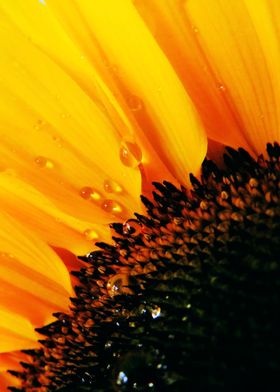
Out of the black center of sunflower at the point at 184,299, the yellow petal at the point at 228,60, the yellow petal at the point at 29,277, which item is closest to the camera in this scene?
the black center of sunflower at the point at 184,299

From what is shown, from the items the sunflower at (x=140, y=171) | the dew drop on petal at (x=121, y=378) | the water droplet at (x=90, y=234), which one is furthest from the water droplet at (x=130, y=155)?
the dew drop on petal at (x=121, y=378)

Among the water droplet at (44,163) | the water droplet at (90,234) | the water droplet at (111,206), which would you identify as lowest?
the water droplet at (90,234)

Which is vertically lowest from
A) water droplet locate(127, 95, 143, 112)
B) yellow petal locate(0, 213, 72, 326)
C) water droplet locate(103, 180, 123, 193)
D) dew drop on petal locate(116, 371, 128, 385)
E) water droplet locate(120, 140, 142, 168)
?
dew drop on petal locate(116, 371, 128, 385)

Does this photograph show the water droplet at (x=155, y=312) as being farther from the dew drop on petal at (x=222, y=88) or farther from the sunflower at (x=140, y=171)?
the dew drop on petal at (x=222, y=88)

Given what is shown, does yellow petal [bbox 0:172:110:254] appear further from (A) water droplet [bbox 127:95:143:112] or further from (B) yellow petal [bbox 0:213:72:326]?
(A) water droplet [bbox 127:95:143:112]

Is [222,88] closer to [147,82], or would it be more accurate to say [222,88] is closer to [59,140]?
[147,82]

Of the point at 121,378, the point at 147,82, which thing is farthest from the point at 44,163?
the point at 121,378

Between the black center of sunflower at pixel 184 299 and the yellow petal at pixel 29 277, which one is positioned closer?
the black center of sunflower at pixel 184 299

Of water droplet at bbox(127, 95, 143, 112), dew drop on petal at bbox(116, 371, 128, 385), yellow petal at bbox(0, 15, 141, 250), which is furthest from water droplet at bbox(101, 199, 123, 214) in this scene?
dew drop on petal at bbox(116, 371, 128, 385)

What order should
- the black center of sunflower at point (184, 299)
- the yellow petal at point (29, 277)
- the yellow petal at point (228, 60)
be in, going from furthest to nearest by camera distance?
1. the yellow petal at point (29, 277)
2. the yellow petal at point (228, 60)
3. the black center of sunflower at point (184, 299)
